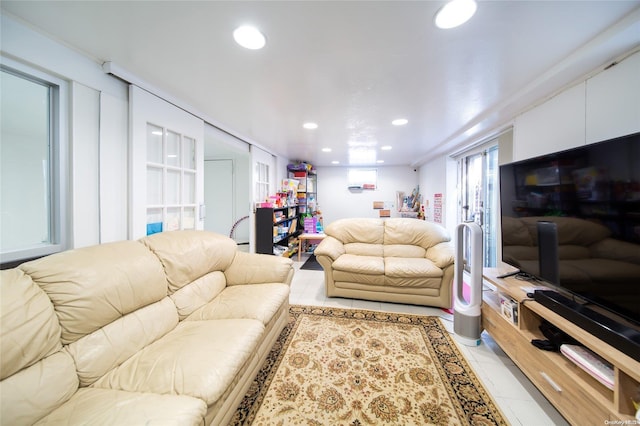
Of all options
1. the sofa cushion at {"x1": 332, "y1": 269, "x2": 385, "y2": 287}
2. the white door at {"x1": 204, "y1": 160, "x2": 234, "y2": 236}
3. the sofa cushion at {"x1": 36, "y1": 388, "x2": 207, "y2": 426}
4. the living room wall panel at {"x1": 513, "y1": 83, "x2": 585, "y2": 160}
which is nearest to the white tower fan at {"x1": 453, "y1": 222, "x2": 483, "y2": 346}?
the sofa cushion at {"x1": 332, "y1": 269, "x2": 385, "y2": 287}

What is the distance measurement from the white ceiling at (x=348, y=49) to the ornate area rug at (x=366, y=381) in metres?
2.15

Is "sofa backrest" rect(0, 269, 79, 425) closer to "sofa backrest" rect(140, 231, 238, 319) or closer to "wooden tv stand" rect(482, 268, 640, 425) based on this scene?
"sofa backrest" rect(140, 231, 238, 319)

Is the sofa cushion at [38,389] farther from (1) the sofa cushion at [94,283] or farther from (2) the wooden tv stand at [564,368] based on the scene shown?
(2) the wooden tv stand at [564,368]

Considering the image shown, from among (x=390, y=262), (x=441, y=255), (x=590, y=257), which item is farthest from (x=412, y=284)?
(x=590, y=257)

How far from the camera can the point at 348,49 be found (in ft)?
4.28

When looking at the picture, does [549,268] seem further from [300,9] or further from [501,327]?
[300,9]

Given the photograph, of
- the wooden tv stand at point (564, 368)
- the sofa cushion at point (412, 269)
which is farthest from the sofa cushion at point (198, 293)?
the wooden tv stand at point (564, 368)

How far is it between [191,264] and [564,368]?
94.0 inches

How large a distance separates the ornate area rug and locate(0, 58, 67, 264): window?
1.64 metres

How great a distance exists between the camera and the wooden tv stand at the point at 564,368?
89cm

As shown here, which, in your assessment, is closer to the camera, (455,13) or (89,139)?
(455,13)

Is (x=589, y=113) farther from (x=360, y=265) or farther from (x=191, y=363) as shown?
(x=191, y=363)

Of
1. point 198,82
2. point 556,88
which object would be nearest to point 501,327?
point 556,88

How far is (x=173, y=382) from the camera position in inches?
38.4
